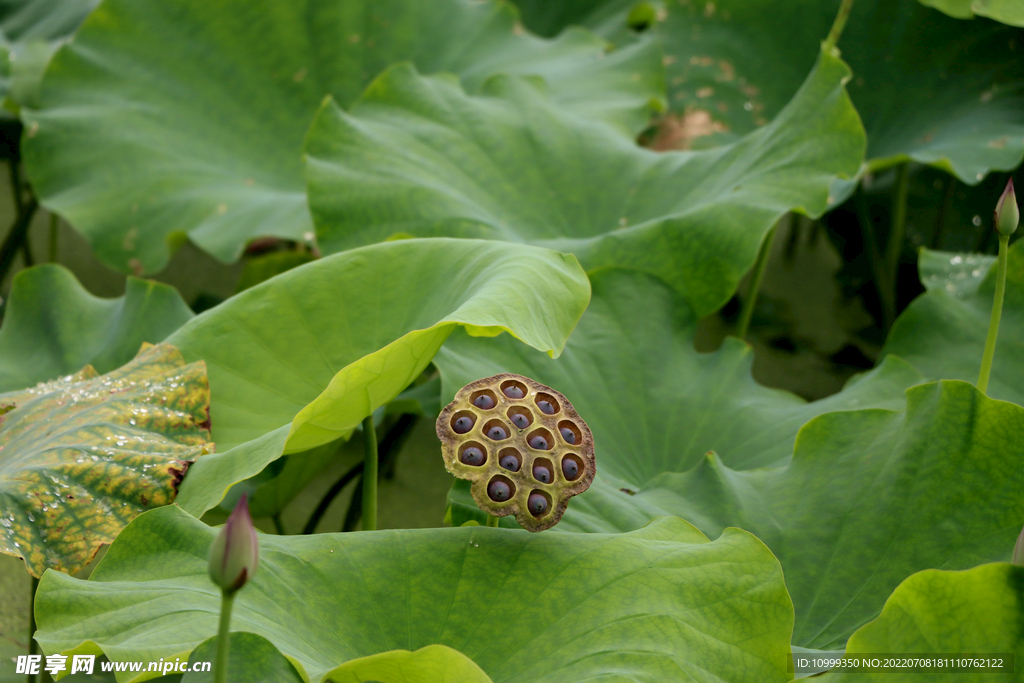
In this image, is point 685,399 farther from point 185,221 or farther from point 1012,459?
point 185,221

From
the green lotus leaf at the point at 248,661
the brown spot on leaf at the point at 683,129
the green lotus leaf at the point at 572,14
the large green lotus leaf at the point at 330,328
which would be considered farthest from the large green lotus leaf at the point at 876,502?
the green lotus leaf at the point at 572,14

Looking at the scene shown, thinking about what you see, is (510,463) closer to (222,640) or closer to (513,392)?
(513,392)

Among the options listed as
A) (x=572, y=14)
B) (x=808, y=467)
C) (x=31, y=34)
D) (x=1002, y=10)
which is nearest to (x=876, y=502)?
(x=808, y=467)

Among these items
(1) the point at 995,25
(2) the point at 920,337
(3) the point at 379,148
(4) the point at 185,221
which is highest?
(1) the point at 995,25

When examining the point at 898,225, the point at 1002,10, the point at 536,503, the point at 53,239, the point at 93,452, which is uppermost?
the point at 1002,10

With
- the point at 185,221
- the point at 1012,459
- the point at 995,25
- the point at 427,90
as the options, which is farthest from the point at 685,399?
the point at 995,25

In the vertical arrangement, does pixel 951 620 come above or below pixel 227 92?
above
